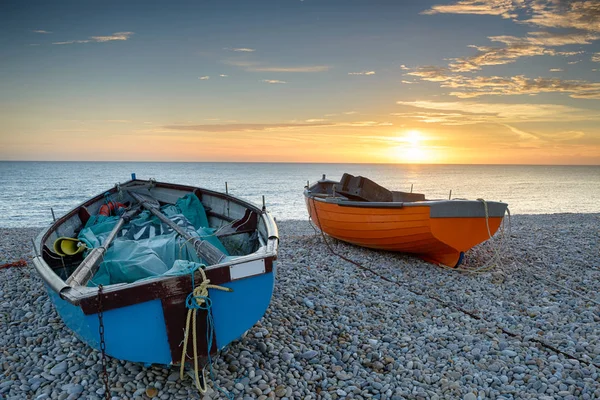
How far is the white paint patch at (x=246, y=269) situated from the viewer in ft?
11.5

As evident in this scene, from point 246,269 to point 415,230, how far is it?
4947 mm

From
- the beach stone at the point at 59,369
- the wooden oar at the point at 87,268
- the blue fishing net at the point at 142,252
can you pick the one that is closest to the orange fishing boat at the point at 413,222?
the blue fishing net at the point at 142,252

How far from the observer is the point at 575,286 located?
7.06 m

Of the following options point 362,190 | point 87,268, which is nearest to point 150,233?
point 87,268

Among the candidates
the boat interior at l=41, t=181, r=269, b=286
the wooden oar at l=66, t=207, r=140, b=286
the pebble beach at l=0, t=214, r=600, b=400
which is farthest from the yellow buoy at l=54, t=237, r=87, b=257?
the pebble beach at l=0, t=214, r=600, b=400

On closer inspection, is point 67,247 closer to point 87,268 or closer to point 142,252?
point 142,252

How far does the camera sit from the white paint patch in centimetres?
352

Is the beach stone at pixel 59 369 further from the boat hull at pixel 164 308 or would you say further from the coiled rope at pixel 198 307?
the coiled rope at pixel 198 307

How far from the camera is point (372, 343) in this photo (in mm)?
4824

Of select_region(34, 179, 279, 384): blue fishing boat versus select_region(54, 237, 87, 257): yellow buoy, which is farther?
select_region(54, 237, 87, 257): yellow buoy

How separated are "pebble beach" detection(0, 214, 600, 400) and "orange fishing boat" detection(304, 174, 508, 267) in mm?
632

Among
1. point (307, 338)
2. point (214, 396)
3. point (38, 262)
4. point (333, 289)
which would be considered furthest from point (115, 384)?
point (333, 289)

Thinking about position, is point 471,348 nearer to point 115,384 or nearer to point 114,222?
point 115,384

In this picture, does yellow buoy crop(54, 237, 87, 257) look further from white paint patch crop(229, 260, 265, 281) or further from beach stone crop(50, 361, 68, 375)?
white paint patch crop(229, 260, 265, 281)
